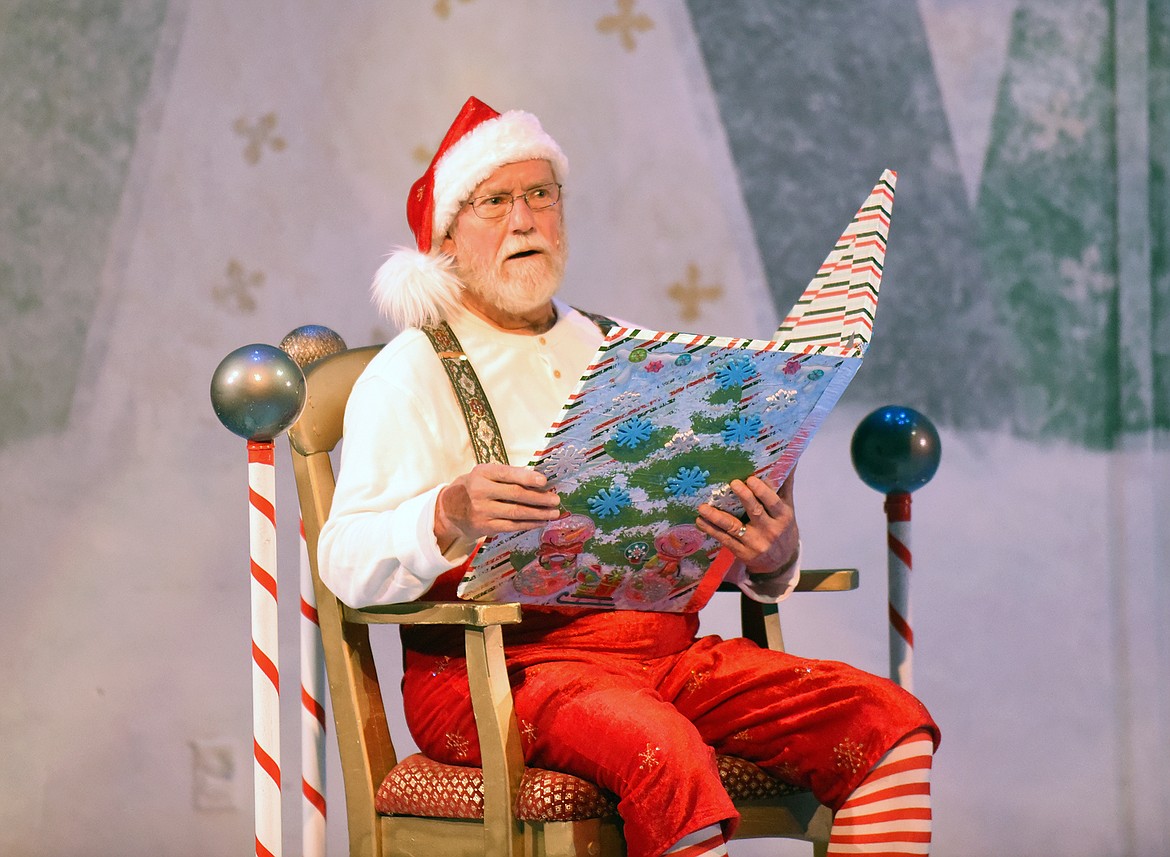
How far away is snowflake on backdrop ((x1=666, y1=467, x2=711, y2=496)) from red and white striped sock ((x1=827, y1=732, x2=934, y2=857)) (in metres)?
0.52

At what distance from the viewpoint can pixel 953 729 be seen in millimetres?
3896

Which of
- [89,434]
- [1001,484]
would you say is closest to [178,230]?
[89,434]

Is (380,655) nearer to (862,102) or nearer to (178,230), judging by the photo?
(178,230)

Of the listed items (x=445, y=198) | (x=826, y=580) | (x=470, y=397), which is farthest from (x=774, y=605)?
(x=445, y=198)

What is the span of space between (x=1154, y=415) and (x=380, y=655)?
7.19 ft

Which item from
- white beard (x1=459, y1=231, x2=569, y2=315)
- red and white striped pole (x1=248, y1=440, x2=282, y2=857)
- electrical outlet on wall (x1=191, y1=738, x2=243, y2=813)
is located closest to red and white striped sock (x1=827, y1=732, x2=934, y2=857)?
red and white striped pole (x1=248, y1=440, x2=282, y2=857)

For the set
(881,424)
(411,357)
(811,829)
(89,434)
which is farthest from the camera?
(89,434)

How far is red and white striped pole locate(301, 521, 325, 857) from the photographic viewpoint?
9.08 feet

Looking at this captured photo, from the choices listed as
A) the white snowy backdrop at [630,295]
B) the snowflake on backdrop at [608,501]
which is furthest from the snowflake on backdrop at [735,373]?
the white snowy backdrop at [630,295]

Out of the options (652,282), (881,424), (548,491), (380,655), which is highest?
(652,282)

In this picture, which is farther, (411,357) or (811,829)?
(411,357)

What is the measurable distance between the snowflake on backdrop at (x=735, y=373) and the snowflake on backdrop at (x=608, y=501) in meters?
0.24

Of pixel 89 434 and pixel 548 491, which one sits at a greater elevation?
pixel 89 434

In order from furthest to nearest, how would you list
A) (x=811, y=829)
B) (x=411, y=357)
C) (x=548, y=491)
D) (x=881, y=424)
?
(x=881, y=424) → (x=411, y=357) → (x=811, y=829) → (x=548, y=491)
